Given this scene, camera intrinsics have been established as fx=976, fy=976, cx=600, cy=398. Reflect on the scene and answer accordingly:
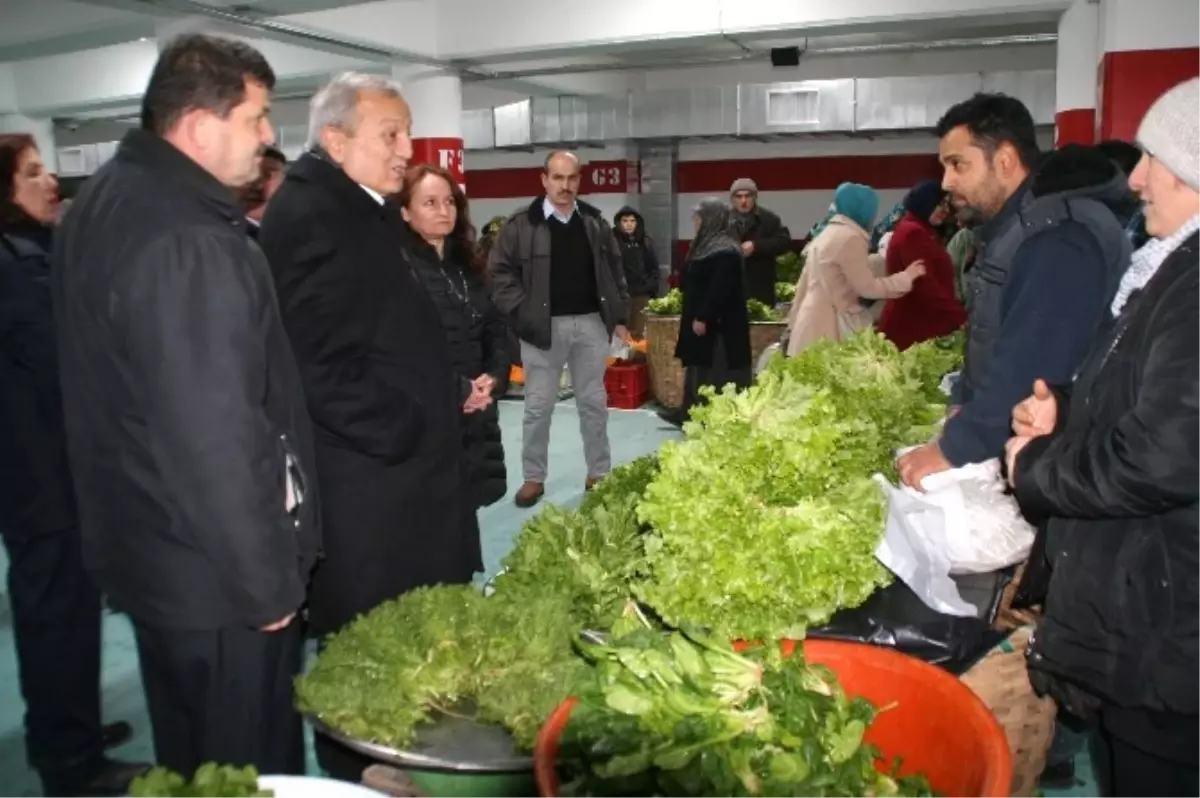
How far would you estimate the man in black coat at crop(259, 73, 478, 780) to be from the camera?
2.21 m

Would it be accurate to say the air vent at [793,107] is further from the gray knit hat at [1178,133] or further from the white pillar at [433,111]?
the gray knit hat at [1178,133]

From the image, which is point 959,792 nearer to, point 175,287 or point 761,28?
point 175,287

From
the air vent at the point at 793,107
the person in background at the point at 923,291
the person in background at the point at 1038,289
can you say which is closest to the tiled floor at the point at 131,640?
the person in background at the point at 1038,289

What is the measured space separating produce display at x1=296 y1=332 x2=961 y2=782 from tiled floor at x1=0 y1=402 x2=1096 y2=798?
1396mm

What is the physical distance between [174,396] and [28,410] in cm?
136

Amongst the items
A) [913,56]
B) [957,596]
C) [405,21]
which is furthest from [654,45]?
[957,596]

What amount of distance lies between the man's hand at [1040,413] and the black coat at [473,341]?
165 centimetres

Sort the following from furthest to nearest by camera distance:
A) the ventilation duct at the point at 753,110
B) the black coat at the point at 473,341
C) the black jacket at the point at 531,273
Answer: the ventilation duct at the point at 753,110, the black jacket at the point at 531,273, the black coat at the point at 473,341

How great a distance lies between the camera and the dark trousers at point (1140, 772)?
1.60 m

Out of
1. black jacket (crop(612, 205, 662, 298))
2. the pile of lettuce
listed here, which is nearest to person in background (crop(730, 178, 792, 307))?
black jacket (crop(612, 205, 662, 298))

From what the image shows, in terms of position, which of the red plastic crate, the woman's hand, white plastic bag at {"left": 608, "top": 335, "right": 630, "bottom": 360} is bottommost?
the red plastic crate

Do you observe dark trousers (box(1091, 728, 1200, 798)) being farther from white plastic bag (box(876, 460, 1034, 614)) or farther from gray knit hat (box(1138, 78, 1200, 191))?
gray knit hat (box(1138, 78, 1200, 191))

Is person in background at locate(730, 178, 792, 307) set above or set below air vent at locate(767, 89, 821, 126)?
below

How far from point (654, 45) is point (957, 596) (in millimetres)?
6795
